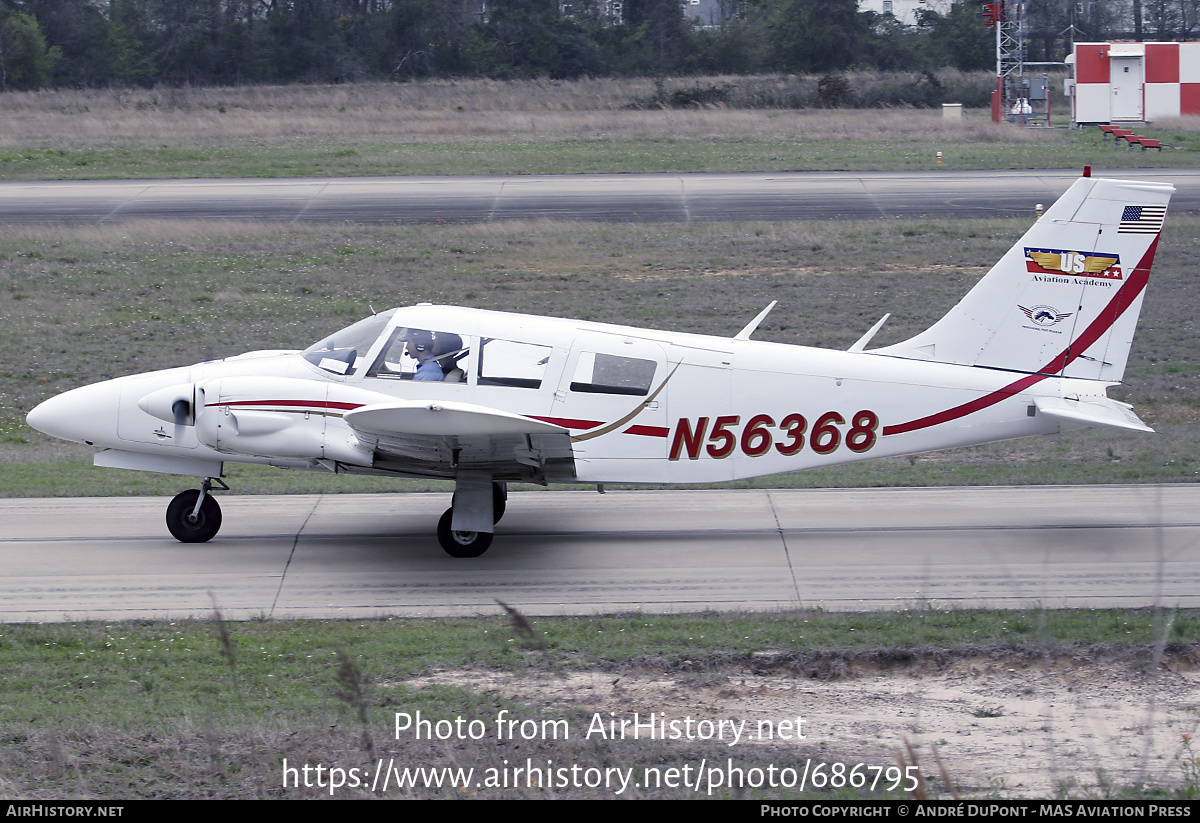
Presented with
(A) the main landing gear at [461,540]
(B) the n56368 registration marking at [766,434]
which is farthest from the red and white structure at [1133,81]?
(A) the main landing gear at [461,540]

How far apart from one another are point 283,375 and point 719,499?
218 inches

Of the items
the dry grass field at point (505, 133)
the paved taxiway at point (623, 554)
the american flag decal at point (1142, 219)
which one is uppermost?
the dry grass field at point (505, 133)

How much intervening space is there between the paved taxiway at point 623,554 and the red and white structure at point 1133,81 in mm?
44723

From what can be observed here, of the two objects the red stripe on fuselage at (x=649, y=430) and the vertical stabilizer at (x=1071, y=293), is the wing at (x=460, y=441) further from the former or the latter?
the vertical stabilizer at (x=1071, y=293)

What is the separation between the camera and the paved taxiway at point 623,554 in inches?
429

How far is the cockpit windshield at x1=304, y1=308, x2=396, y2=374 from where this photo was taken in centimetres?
1216

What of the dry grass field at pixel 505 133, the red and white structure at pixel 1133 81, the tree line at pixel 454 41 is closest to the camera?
the dry grass field at pixel 505 133

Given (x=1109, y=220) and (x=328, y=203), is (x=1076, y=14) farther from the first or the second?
(x=1109, y=220)

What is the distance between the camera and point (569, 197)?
119 ft

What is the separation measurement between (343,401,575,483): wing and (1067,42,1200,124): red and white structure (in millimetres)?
49026

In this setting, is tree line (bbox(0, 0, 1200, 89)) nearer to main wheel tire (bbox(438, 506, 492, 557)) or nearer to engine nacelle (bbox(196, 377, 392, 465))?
engine nacelle (bbox(196, 377, 392, 465))

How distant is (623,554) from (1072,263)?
5.63 metres

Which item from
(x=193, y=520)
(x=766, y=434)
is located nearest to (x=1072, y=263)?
(x=766, y=434)

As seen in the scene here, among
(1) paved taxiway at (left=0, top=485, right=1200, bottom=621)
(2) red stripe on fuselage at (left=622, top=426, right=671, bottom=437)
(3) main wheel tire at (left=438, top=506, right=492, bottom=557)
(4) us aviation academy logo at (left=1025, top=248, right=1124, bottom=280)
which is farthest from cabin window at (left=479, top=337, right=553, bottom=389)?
(4) us aviation academy logo at (left=1025, top=248, right=1124, bottom=280)
